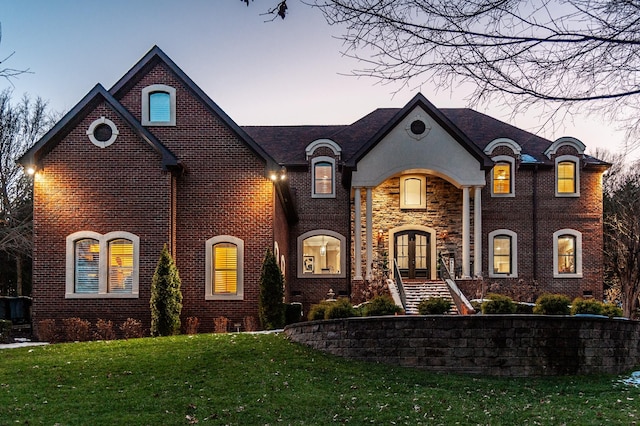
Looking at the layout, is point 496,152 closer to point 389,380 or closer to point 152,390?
point 389,380

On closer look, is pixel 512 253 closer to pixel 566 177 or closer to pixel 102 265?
pixel 566 177

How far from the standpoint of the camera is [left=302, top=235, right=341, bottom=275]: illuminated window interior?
950 inches

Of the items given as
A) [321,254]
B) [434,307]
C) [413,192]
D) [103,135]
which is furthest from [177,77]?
[413,192]

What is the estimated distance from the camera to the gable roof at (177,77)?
1745cm

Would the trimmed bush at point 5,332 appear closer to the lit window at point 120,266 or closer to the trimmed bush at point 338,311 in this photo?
the lit window at point 120,266

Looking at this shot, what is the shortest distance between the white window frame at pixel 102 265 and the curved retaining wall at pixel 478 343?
6.56 metres

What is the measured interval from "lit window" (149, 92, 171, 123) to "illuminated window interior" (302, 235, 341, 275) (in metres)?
8.52

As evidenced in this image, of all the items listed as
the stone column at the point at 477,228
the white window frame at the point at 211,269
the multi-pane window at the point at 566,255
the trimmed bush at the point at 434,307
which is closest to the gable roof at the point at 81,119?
the white window frame at the point at 211,269

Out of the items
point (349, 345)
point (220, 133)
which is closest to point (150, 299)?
point (220, 133)

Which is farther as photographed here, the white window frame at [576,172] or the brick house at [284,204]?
the white window frame at [576,172]

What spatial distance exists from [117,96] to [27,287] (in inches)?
787

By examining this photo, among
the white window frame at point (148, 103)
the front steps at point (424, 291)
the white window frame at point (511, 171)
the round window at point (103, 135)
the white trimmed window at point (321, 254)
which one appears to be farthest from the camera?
the white trimmed window at point (321, 254)

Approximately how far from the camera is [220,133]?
17.6 m

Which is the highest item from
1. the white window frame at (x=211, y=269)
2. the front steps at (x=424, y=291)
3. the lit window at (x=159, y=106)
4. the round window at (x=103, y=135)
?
the lit window at (x=159, y=106)
